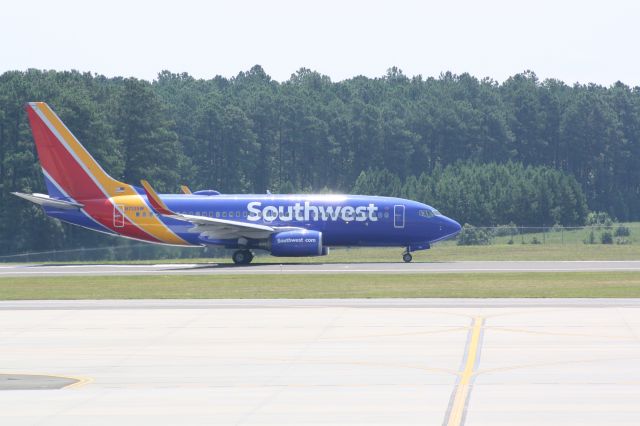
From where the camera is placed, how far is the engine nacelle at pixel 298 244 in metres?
63.0

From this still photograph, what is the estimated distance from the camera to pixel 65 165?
65.9 m

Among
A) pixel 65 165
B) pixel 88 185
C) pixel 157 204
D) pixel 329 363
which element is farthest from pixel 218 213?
pixel 329 363

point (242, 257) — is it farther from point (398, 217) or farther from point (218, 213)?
point (398, 217)

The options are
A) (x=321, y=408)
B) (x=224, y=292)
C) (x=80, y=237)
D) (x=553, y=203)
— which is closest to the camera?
(x=321, y=408)

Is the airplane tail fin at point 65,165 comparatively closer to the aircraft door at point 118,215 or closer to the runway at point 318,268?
the aircraft door at point 118,215

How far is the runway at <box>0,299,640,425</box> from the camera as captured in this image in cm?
1920

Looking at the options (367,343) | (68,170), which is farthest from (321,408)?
(68,170)

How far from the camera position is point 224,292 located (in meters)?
44.9

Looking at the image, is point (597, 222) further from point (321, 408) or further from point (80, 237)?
point (321, 408)

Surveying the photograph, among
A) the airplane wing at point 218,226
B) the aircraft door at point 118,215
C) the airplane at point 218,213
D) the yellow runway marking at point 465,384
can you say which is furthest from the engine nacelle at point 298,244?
the yellow runway marking at point 465,384

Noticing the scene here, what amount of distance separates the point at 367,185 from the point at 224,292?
82075 mm

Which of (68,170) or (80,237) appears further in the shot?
(80,237)

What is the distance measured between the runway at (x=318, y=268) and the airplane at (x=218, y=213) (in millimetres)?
1546

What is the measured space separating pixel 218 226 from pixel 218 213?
1.71 m
